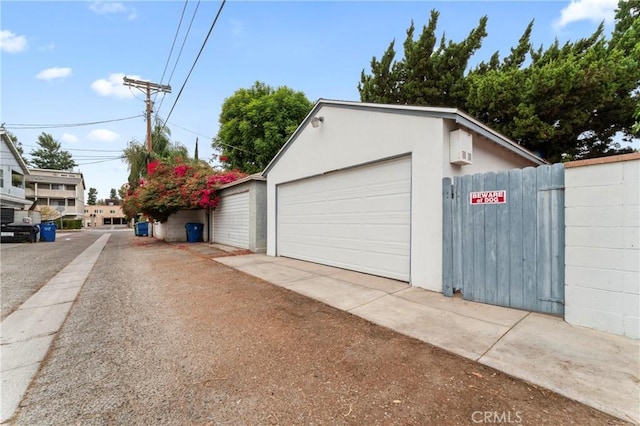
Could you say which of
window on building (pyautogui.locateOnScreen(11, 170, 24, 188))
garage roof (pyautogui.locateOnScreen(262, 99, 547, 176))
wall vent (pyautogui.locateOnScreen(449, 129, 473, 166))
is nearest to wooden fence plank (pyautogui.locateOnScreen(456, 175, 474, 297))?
wall vent (pyautogui.locateOnScreen(449, 129, 473, 166))

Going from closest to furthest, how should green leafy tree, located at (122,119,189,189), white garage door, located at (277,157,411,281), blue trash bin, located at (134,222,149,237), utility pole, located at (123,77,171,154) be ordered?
1. white garage door, located at (277,157,411,281)
2. utility pole, located at (123,77,171,154)
3. green leafy tree, located at (122,119,189,189)
4. blue trash bin, located at (134,222,149,237)

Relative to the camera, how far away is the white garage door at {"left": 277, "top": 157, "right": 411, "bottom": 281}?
5.37m

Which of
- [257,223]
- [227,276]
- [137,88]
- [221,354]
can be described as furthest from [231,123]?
[221,354]

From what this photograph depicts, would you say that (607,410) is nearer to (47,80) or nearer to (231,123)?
(47,80)

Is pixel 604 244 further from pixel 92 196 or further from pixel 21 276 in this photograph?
pixel 92 196

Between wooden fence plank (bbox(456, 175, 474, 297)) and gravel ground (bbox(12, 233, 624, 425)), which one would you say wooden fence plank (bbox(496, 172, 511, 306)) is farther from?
gravel ground (bbox(12, 233, 624, 425))

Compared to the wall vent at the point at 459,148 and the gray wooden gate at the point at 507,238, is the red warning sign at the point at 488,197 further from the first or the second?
the wall vent at the point at 459,148

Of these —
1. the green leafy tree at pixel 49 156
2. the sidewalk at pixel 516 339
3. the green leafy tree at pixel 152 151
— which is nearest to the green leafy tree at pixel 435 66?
the sidewalk at pixel 516 339

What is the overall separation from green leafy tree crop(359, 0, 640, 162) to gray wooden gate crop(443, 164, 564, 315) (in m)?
7.97

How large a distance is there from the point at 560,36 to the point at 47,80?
20933 millimetres

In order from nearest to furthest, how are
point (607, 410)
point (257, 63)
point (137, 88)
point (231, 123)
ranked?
1. point (607, 410)
2. point (257, 63)
3. point (137, 88)
4. point (231, 123)

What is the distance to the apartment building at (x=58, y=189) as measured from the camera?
132 ft

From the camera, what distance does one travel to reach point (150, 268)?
7.46 m

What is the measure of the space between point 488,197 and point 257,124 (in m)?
18.5
